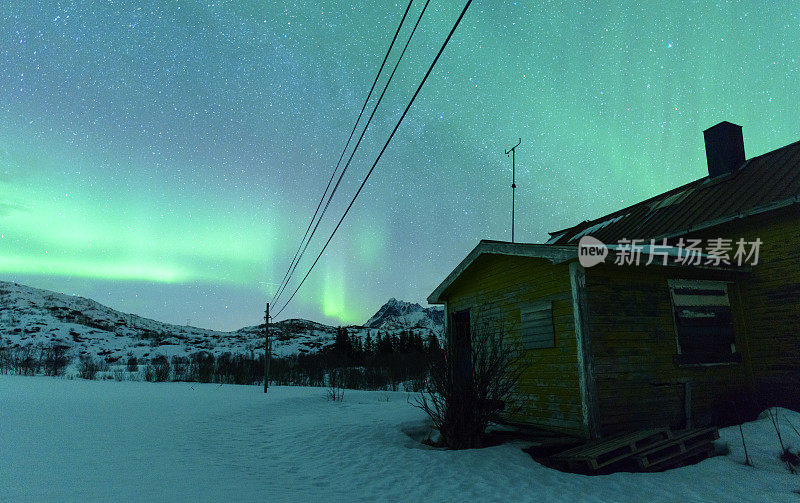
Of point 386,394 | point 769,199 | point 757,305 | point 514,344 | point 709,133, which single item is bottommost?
point 386,394

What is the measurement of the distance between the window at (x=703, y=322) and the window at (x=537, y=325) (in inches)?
102

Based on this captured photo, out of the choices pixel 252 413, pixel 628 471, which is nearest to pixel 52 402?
pixel 252 413

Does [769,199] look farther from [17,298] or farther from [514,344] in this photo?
[17,298]

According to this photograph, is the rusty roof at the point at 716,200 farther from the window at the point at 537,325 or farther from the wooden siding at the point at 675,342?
the window at the point at 537,325

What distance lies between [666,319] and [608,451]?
3.70m

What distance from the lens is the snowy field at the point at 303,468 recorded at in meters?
5.50

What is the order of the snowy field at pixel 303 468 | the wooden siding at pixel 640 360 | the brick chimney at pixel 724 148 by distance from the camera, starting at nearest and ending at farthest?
the snowy field at pixel 303 468 → the wooden siding at pixel 640 360 → the brick chimney at pixel 724 148

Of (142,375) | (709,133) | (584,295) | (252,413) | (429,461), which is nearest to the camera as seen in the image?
(429,461)

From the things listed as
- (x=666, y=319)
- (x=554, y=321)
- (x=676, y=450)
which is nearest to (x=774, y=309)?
(x=666, y=319)

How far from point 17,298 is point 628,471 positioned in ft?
351

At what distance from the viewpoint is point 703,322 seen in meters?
9.58

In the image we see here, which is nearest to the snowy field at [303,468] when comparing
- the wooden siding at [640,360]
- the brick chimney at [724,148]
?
the wooden siding at [640,360]

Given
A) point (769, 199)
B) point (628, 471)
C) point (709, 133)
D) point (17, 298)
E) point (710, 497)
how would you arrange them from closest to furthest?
1. point (710, 497)
2. point (628, 471)
3. point (769, 199)
4. point (709, 133)
5. point (17, 298)

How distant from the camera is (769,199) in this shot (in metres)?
9.70
